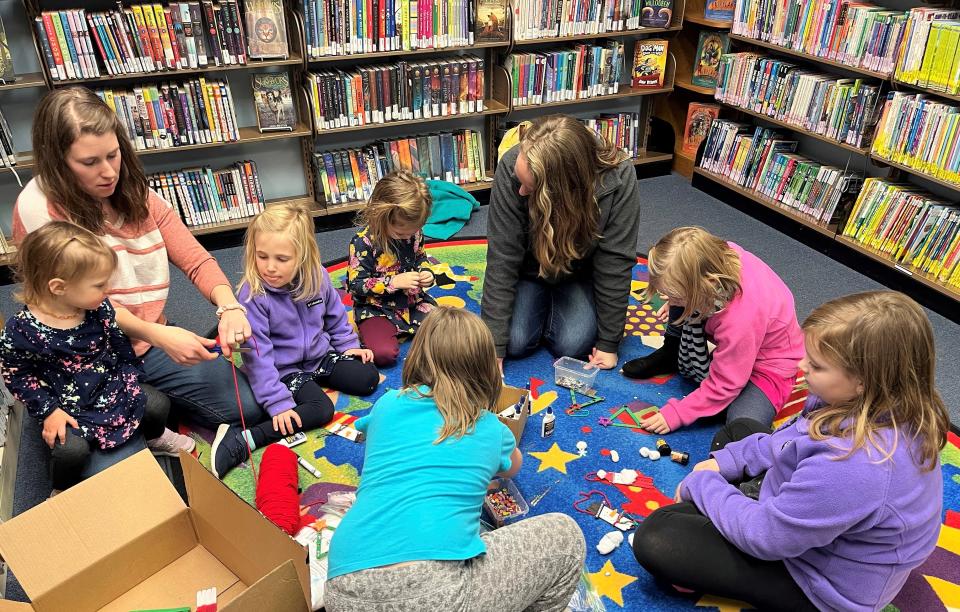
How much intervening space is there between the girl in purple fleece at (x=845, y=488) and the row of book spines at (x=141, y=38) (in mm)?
2729

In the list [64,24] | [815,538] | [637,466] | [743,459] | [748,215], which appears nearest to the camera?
[815,538]

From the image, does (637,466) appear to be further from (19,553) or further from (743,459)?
(19,553)

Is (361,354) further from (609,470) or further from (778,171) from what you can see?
(778,171)

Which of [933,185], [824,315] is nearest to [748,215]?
[933,185]

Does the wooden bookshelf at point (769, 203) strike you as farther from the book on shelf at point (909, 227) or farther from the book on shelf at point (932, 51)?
the book on shelf at point (932, 51)

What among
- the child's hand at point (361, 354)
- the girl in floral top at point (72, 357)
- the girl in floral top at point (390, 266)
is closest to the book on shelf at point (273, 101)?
the girl in floral top at point (390, 266)

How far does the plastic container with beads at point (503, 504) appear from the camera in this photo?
182 centimetres

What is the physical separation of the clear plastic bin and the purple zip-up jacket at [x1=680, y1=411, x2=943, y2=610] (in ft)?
2.68

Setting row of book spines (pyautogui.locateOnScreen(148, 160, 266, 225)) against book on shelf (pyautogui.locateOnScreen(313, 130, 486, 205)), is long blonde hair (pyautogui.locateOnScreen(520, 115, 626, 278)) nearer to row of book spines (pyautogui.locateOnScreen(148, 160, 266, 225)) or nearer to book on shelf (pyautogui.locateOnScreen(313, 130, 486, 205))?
book on shelf (pyautogui.locateOnScreen(313, 130, 486, 205))

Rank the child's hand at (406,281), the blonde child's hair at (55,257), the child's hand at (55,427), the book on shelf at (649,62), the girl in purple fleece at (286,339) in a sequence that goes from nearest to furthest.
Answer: the blonde child's hair at (55,257) < the child's hand at (55,427) < the girl in purple fleece at (286,339) < the child's hand at (406,281) < the book on shelf at (649,62)

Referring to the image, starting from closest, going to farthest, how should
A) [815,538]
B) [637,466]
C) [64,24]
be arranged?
1. [815,538]
2. [637,466]
3. [64,24]

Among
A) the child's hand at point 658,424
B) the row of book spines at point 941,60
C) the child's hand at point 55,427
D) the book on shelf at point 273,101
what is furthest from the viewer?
the book on shelf at point 273,101

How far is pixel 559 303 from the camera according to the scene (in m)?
2.60

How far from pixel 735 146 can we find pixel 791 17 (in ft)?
2.33
